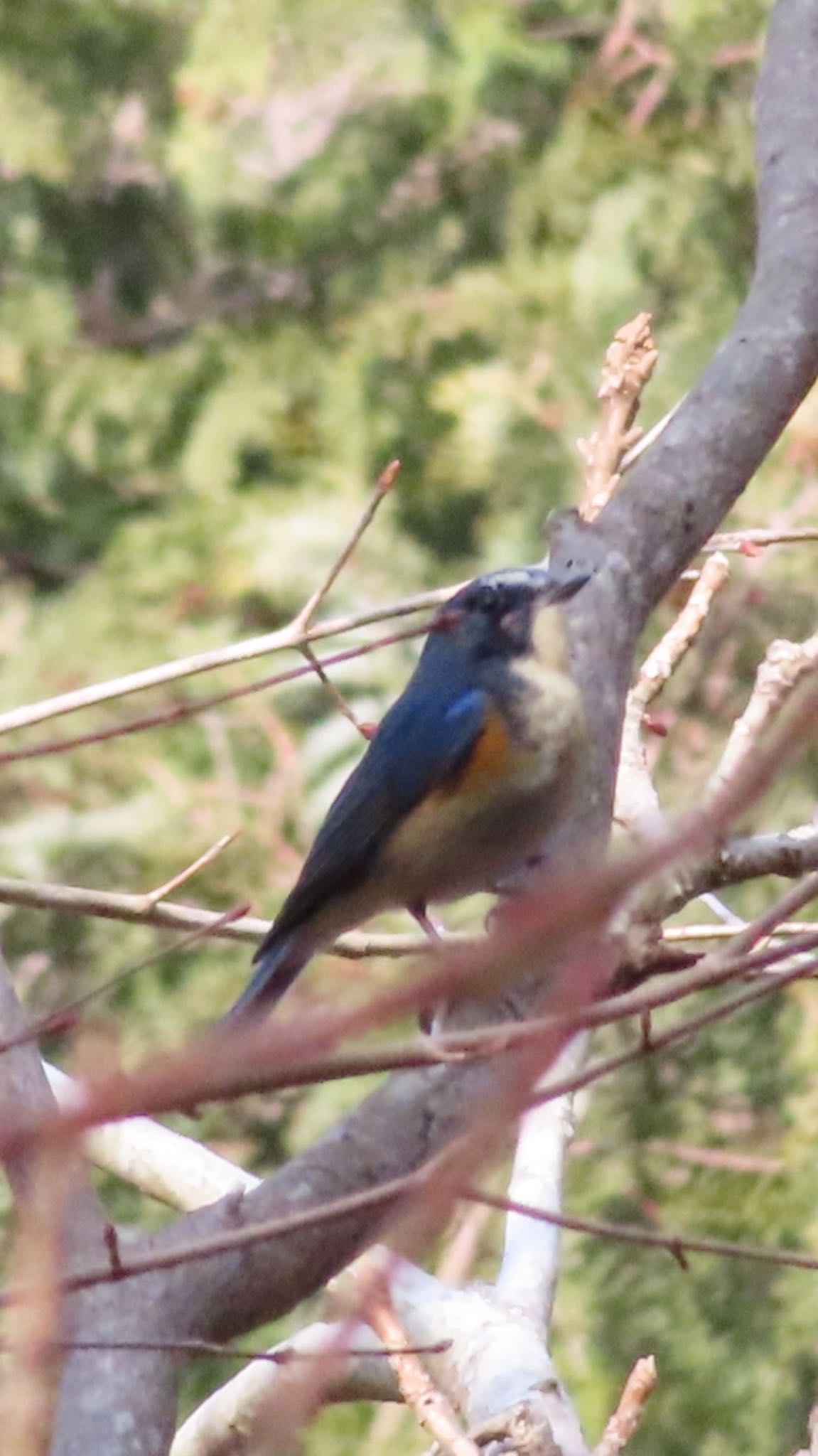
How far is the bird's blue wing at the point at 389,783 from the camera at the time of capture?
1995 millimetres

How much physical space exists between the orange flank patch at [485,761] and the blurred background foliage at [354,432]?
1157 mm

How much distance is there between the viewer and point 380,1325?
62.4 inches

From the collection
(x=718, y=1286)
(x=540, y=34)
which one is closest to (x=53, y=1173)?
(x=718, y=1286)

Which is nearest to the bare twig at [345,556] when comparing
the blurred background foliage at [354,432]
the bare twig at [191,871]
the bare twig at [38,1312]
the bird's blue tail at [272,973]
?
the bare twig at [191,871]

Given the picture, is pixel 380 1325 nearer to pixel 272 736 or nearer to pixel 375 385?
pixel 272 736

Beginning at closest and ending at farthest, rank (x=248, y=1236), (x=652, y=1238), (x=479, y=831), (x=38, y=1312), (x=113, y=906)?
1. (x=38, y=1312)
2. (x=248, y=1236)
3. (x=652, y=1238)
4. (x=113, y=906)
5. (x=479, y=831)

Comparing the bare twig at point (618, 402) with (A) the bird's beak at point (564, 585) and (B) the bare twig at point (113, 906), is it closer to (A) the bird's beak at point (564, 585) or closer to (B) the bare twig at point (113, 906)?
(A) the bird's beak at point (564, 585)

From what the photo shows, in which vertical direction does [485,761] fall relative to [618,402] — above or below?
below

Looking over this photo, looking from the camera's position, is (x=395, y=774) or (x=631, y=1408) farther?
(x=395, y=774)

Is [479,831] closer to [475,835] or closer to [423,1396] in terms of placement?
[475,835]

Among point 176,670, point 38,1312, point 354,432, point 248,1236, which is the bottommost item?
point 354,432

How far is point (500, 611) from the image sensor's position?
202cm

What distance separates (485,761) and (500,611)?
0.17m

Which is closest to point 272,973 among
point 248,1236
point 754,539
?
point 754,539
